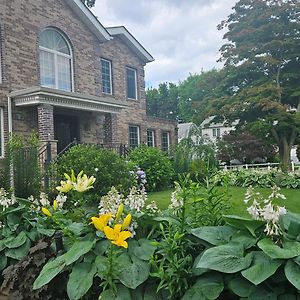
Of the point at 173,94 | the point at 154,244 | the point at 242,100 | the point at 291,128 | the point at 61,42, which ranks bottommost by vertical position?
the point at 154,244

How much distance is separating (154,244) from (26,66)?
485 inches

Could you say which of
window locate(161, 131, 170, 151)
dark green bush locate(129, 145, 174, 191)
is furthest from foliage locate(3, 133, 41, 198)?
window locate(161, 131, 170, 151)

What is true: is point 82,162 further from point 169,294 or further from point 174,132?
point 174,132

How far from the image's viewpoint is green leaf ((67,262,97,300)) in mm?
2373

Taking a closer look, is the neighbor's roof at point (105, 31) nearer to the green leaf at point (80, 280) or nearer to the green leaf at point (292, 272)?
the green leaf at point (80, 280)

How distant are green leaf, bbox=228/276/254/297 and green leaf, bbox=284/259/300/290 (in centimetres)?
23

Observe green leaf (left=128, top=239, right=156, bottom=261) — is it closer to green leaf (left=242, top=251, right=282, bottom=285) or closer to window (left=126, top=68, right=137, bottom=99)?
green leaf (left=242, top=251, right=282, bottom=285)

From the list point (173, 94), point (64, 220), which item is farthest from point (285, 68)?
point (173, 94)

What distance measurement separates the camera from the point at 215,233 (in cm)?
243

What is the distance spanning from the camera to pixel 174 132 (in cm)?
2300

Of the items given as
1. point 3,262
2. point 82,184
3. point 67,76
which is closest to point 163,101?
point 67,76

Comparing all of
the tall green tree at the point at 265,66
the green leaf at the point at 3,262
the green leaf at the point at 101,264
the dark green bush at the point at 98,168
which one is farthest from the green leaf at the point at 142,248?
the tall green tree at the point at 265,66

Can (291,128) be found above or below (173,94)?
below

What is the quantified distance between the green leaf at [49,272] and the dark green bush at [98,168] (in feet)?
18.8
